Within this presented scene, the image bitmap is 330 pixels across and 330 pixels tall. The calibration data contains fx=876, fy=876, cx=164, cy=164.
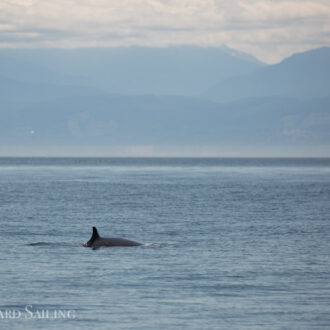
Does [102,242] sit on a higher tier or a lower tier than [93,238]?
lower

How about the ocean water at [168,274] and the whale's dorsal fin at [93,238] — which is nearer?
the ocean water at [168,274]

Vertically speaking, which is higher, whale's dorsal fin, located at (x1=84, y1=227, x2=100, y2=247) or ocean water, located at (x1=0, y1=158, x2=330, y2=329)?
whale's dorsal fin, located at (x1=84, y1=227, x2=100, y2=247)

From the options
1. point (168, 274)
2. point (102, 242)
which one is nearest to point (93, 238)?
point (102, 242)

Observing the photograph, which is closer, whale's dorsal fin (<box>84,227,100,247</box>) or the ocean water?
the ocean water

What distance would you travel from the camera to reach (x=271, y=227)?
46.0 meters

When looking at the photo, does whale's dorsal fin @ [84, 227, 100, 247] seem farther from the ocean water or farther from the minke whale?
the ocean water

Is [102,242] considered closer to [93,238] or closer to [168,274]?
[93,238]

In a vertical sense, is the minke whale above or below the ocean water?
above

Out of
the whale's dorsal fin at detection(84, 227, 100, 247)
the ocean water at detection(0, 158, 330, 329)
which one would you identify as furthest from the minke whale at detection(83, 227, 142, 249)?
the ocean water at detection(0, 158, 330, 329)

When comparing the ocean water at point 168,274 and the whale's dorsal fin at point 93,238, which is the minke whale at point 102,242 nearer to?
the whale's dorsal fin at point 93,238

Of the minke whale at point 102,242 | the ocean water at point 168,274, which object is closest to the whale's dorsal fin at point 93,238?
the minke whale at point 102,242

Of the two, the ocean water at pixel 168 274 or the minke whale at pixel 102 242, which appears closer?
the ocean water at pixel 168 274

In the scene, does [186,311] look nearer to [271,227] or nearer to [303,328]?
[303,328]

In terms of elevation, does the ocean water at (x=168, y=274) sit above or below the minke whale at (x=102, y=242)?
below
